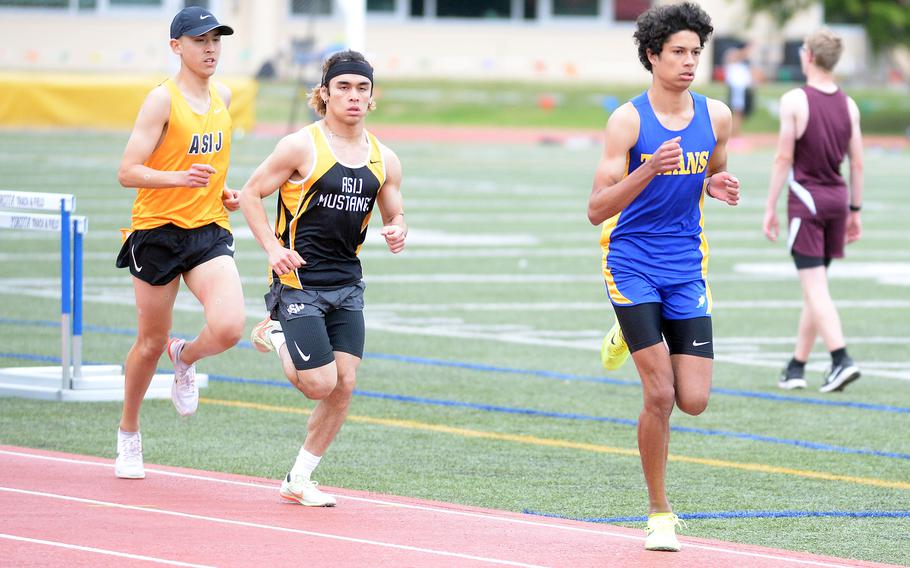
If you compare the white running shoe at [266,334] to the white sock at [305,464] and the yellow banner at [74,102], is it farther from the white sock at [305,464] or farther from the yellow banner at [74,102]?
the yellow banner at [74,102]

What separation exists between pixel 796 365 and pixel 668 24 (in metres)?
4.93

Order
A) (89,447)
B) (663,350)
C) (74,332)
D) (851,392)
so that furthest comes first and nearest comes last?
1. (851,392)
2. (74,332)
3. (89,447)
4. (663,350)

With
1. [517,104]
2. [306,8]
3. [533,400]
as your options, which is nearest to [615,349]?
[533,400]

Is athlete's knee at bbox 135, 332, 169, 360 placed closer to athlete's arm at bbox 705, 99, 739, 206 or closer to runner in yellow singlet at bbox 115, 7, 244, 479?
runner in yellow singlet at bbox 115, 7, 244, 479

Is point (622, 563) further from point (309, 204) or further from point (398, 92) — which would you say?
point (398, 92)

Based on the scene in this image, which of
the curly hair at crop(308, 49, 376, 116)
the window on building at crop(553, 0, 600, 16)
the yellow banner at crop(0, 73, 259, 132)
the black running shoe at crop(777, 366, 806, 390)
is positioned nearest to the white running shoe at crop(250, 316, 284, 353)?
the curly hair at crop(308, 49, 376, 116)

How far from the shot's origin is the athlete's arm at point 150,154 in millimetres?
7699

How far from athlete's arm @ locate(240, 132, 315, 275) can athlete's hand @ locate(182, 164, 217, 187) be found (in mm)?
327

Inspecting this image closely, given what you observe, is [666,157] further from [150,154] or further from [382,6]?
[382,6]

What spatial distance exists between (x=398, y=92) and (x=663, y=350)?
147ft

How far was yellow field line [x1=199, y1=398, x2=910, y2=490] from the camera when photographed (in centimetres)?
845

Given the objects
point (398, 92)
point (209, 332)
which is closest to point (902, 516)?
point (209, 332)

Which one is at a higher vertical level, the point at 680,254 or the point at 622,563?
the point at 680,254

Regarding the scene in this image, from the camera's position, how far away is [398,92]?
51156 millimetres
